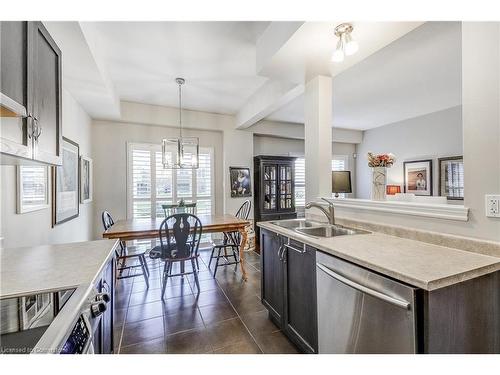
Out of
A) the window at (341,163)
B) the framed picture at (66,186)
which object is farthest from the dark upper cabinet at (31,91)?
the window at (341,163)

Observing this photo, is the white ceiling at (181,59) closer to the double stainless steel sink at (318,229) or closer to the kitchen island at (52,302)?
the double stainless steel sink at (318,229)

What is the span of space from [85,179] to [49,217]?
1.27 metres

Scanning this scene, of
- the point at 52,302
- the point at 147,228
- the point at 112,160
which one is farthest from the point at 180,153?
the point at 52,302

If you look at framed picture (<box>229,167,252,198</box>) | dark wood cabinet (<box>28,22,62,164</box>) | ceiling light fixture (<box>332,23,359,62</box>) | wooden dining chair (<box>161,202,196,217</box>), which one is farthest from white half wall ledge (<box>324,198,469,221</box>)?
framed picture (<box>229,167,252,198</box>)

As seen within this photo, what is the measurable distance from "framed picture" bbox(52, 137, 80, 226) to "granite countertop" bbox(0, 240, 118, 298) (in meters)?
1.24

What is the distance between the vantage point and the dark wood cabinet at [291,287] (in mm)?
1533

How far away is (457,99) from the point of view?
3652mm

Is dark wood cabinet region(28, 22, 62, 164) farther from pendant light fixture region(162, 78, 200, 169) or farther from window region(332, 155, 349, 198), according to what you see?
window region(332, 155, 349, 198)

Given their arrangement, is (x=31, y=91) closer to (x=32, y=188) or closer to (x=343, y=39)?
(x=32, y=188)

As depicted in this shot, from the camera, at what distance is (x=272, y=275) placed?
6.70 feet

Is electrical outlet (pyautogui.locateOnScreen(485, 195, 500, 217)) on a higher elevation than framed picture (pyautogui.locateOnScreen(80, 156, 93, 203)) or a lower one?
lower

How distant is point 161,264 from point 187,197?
4.48ft

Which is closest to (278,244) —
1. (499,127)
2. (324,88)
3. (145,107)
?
(499,127)

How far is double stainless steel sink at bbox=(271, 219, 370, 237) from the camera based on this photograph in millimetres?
1931
